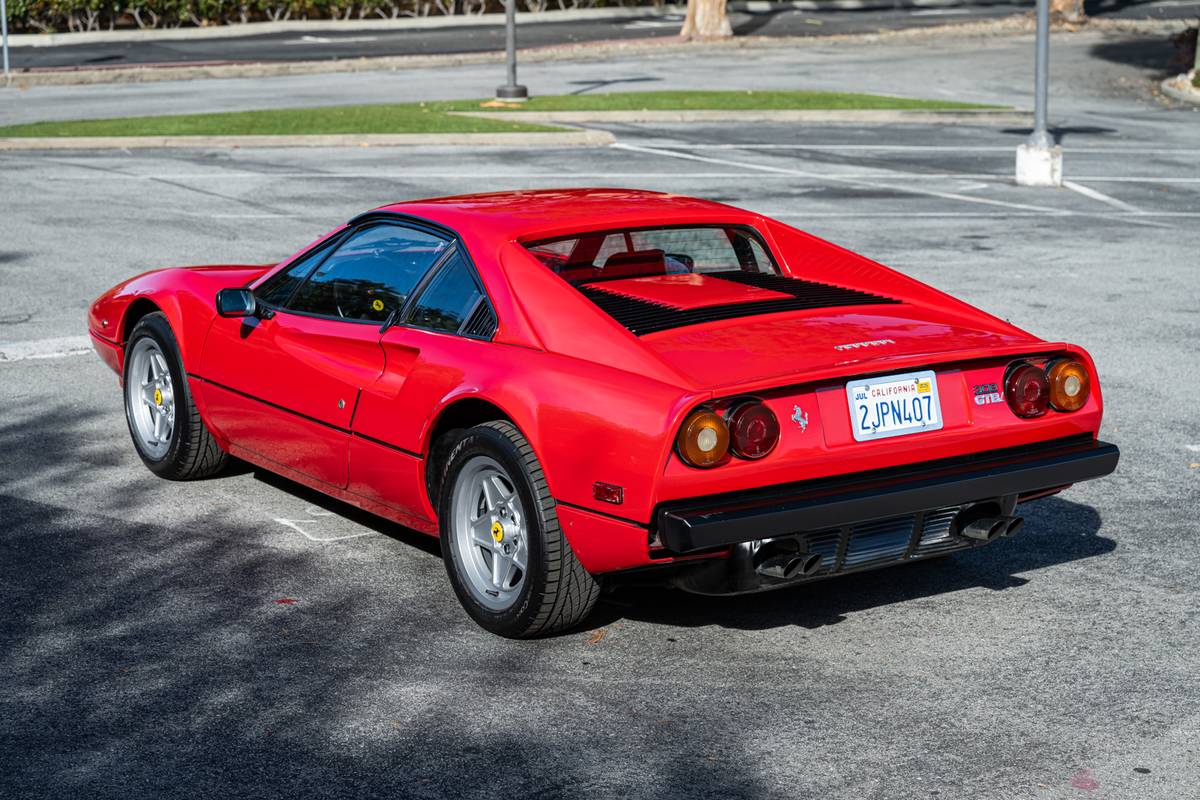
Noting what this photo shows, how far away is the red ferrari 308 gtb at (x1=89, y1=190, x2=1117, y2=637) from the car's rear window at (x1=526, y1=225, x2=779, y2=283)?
1 cm

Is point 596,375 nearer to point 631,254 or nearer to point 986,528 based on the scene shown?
point 631,254

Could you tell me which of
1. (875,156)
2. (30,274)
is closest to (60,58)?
(875,156)

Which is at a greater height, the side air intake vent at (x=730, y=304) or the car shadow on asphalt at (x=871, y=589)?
the side air intake vent at (x=730, y=304)

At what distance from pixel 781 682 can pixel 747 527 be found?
53 centimetres

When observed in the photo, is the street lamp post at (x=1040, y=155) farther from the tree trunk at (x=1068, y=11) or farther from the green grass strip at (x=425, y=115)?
the tree trunk at (x=1068, y=11)

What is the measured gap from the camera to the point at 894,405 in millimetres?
5289

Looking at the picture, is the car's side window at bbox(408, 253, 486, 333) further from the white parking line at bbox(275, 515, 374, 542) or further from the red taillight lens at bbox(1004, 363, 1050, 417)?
the red taillight lens at bbox(1004, 363, 1050, 417)

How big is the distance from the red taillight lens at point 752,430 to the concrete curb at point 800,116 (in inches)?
776

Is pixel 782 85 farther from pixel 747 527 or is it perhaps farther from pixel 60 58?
pixel 747 527

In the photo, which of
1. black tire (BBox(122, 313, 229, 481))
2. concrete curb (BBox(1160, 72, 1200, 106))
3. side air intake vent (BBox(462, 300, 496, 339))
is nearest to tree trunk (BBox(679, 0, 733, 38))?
concrete curb (BBox(1160, 72, 1200, 106))

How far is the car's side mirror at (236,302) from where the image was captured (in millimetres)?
6625

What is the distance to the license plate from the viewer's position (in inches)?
206

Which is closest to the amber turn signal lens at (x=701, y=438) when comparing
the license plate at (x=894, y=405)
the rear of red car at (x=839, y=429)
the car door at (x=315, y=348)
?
the rear of red car at (x=839, y=429)

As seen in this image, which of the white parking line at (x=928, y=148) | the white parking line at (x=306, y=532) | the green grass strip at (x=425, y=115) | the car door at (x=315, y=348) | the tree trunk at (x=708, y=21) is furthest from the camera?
the tree trunk at (x=708, y=21)
